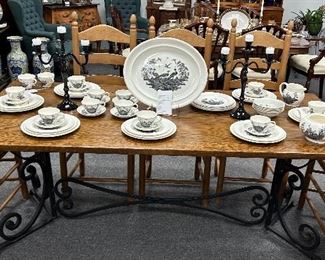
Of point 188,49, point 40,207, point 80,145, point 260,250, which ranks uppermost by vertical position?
point 188,49

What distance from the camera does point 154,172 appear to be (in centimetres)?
260

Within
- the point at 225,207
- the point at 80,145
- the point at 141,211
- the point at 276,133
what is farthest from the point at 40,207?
the point at 276,133

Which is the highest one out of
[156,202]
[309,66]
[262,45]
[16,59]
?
[262,45]

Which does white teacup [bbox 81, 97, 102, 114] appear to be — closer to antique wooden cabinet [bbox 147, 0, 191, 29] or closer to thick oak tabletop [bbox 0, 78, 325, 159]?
thick oak tabletop [bbox 0, 78, 325, 159]

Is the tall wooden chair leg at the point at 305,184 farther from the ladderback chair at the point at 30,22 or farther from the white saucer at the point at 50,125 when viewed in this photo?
the ladderback chair at the point at 30,22

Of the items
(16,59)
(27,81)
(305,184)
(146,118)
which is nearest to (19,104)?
(27,81)

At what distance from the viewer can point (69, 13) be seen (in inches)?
204

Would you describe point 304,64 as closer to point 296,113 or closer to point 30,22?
point 296,113

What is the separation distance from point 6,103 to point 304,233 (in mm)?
1612

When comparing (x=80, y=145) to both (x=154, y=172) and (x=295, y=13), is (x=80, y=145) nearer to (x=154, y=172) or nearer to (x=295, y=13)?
(x=154, y=172)

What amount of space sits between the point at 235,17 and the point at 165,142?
2.79 meters

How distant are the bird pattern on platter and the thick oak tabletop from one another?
0.60 feet

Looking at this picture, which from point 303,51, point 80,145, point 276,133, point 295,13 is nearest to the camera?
point 80,145

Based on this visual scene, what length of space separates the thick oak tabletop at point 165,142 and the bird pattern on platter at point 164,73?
183mm
